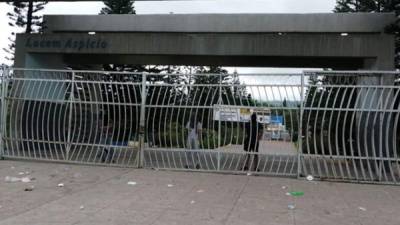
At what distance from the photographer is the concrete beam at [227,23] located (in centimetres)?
1833

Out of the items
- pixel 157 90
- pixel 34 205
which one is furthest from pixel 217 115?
pixel 34 205

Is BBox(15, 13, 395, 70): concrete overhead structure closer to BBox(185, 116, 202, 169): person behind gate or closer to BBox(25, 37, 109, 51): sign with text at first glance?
BBox(25, 37, 109, 51): sign with text

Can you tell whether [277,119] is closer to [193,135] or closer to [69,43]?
[193,135]

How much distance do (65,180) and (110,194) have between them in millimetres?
1994

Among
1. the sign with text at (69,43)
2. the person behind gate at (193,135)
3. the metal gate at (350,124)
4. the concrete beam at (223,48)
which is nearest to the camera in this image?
the metal gate at (350,124)

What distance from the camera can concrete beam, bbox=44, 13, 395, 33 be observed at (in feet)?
60.1

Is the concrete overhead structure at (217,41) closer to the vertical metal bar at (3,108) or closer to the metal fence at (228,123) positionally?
the metal fence at (228,123)

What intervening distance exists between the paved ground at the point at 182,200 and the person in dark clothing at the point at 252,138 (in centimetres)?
91

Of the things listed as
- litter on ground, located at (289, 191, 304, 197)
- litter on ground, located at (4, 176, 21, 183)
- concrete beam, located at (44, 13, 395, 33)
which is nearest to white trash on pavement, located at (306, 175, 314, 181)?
litter on ground, located at (289, 191, 304, 197)

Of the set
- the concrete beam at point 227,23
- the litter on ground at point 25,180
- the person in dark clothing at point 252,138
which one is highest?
the concrete beam at point 227,23

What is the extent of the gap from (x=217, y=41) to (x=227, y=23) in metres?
2.05

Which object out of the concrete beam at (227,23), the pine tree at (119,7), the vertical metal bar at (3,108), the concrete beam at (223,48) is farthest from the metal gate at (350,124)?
the pine tree at (119,7)

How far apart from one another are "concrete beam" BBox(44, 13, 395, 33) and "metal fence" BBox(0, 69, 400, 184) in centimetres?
419

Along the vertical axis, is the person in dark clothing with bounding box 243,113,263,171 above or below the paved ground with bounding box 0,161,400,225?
above
